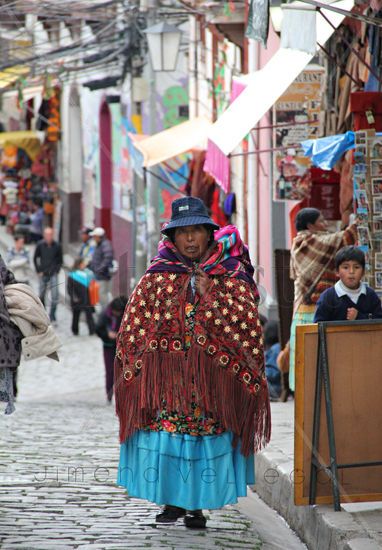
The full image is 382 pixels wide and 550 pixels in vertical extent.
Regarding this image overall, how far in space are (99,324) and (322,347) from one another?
339 inches

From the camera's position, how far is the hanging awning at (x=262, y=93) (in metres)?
11.3

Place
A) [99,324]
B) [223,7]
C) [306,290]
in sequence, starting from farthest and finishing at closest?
[223,7]
[99,324]
[306,290]

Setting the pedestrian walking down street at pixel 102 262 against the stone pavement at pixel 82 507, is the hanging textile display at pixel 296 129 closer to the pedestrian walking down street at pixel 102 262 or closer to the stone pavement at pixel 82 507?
the stone pavement at pixel 82 507

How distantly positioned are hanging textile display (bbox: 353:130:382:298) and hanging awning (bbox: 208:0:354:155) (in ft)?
4.22

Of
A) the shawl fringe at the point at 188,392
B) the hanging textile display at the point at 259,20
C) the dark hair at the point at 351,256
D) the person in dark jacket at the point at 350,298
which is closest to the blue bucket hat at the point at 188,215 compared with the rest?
the shawl fringe at the point at 188,392

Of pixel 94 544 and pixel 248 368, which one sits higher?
pixel 248 368

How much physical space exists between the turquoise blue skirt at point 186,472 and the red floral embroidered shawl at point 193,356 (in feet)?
0.37

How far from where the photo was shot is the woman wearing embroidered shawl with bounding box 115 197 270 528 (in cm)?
688

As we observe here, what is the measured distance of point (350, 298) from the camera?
8.08m

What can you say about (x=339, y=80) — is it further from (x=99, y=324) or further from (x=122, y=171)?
(x=122, y=171)

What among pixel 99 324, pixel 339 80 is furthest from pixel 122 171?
pixel 339 80

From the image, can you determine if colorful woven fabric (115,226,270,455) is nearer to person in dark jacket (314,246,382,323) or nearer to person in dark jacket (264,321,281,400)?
person in dark jacket (314,246,382,323)

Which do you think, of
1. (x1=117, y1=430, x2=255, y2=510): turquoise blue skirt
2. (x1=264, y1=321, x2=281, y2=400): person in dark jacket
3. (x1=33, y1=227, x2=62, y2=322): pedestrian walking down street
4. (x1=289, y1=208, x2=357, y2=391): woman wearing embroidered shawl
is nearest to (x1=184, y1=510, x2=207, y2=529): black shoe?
(x1=117, y1=430, x2=255, y2=510): turquoise blue skirt

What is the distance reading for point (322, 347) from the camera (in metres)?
6.70
